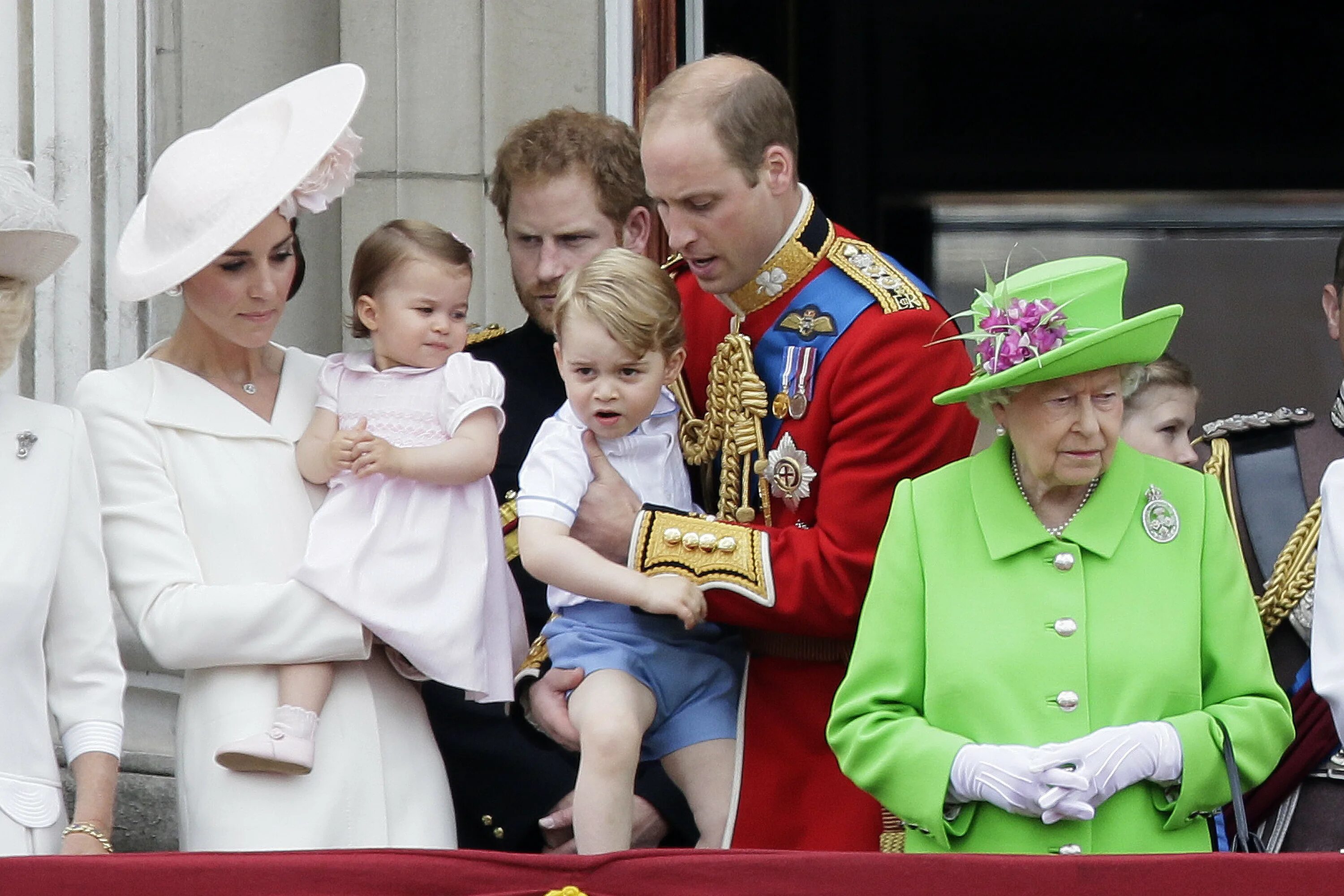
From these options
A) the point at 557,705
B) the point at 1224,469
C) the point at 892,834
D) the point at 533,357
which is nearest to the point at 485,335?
the point at 533,357

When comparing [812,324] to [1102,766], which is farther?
[812,324]

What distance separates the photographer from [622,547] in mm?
3566

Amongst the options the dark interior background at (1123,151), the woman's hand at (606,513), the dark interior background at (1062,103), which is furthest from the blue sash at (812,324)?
the dark interior background at (1062,103)

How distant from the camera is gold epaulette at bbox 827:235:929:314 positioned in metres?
3.61

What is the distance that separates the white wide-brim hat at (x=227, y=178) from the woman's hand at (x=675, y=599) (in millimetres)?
858

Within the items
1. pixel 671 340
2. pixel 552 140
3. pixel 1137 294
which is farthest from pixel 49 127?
pixel 1137 294

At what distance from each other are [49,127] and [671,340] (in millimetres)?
2136

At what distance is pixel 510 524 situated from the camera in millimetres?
3898

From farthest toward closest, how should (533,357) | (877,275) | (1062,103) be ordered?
(1062,103), (533,357), (877,275)

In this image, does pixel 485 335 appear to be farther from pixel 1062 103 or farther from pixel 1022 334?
pixel 1062 103

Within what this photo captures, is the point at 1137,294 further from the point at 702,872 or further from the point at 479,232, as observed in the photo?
the point at 702,872

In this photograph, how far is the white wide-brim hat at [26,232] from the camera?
3.21 metres

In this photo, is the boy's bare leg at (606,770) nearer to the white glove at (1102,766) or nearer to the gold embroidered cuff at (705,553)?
the gold embroidered cuff at (705,553)

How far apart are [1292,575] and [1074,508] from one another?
1.45ft
